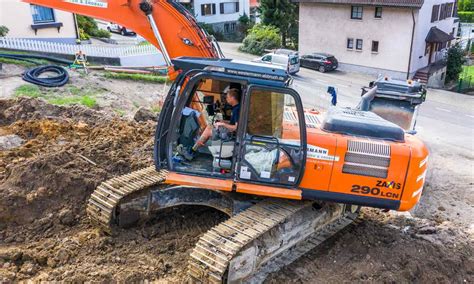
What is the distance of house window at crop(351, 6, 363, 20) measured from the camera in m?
26.9

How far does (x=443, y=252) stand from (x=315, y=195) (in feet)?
8.09

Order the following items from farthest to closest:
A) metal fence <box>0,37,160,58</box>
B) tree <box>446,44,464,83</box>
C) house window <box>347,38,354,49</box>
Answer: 1. tree <box>446,44,464,83</box>
2. house window <box>347,38,354,49</box>
3. metal fence <box>0,37,160,58</box>

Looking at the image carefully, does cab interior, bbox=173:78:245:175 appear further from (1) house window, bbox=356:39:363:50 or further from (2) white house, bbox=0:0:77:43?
(1) house window, bbox=356:39:363:50

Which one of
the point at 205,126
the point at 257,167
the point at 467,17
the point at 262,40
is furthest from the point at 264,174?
the point at 467,17

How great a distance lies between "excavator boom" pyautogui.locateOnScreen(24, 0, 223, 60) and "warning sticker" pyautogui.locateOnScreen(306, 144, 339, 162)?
2.89 meters

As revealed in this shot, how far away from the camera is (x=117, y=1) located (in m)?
7.48

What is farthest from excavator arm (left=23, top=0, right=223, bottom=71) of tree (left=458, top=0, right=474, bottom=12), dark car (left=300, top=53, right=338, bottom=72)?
tree (left=458, top=0, right=474, bottom=12)

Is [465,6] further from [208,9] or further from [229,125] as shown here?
[229,125]

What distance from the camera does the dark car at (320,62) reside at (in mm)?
26953

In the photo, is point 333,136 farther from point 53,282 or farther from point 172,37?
point 53,282

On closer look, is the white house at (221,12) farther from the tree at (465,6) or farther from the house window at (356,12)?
the tree at (465,6)

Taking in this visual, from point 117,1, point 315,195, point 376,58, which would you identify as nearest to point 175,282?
point 315,195

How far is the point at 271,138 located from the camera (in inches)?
221

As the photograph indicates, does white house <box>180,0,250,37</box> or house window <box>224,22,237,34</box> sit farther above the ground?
white house <box>180,0,250,37</box>
